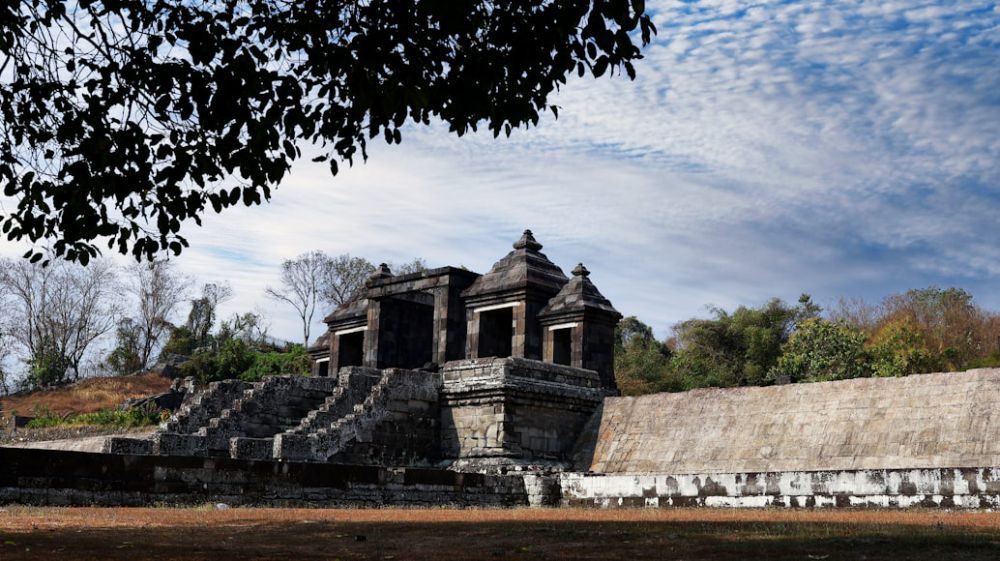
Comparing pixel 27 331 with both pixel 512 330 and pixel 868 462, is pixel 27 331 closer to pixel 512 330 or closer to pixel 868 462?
pixel 512 330

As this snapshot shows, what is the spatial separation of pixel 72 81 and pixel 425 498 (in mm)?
8519

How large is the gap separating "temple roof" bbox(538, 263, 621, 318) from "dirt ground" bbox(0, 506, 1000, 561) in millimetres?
13628

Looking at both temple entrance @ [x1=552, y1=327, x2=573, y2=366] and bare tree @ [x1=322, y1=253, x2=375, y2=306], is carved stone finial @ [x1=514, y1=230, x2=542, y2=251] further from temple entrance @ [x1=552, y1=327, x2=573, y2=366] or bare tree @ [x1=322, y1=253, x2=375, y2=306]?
bare tree @ [x1=322, y1=253, x2=375, y2=306]

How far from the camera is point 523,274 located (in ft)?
85.6

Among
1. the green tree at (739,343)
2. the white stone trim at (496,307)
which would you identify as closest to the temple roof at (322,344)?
the white stone trim at (496,307)

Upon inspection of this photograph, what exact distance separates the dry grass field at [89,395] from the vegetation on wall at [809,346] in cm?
2499

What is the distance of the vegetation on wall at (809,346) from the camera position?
38.6 m

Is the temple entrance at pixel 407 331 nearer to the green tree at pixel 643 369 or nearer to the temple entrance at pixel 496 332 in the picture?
the temple entrance at pixel 496 332

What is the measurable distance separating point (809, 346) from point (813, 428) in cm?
2271

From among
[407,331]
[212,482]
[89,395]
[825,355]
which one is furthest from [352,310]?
[89,395]

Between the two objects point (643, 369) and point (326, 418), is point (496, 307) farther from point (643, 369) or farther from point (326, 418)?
point (643, 369)

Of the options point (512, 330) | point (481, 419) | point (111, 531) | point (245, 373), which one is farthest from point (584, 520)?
point (245, 373)

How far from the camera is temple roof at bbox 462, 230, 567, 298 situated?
85.4 ft

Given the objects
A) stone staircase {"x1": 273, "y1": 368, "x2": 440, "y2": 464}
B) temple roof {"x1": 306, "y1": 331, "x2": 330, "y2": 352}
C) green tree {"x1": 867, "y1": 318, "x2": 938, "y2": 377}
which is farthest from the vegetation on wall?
stone staircase {"x1": 273, "y1": 368, "x2": 440, "y2": 464}
